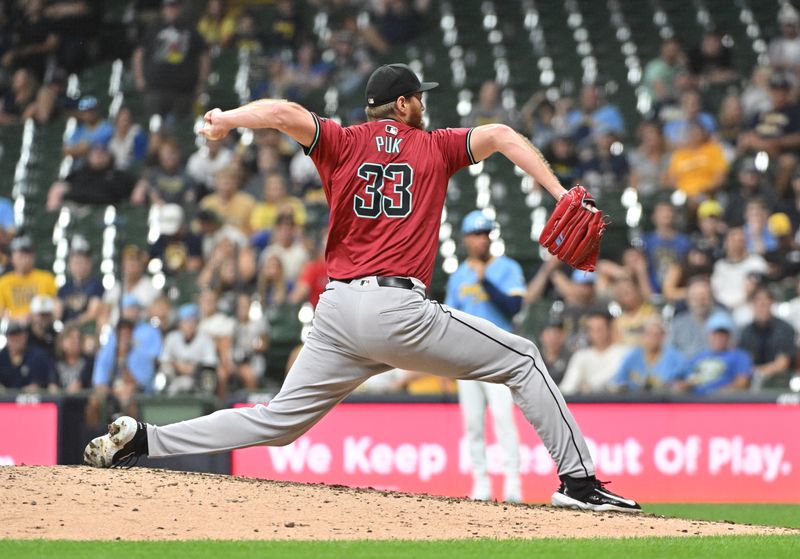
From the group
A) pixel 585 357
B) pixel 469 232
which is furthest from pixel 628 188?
pixel 469 232

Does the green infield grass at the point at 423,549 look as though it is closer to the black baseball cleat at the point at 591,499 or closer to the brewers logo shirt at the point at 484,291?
the black baseball cleat at the point at 591,499

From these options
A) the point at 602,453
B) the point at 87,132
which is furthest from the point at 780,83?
the point at 87,132

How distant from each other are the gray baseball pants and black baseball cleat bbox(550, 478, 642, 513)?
0.07 metres

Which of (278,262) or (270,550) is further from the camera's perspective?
(278,262)

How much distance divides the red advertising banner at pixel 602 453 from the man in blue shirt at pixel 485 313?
1573 millimetres

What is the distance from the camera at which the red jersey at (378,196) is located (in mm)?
6336

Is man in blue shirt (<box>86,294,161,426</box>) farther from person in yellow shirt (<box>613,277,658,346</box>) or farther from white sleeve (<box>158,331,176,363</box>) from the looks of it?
person in yellow shirt (<box>613,277,658,346</box>)

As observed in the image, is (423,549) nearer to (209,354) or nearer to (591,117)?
(209,354)

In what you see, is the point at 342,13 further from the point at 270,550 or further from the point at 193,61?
the point at 270,550

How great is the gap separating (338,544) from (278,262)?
8.31 metres

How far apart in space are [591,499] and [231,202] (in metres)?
9.27

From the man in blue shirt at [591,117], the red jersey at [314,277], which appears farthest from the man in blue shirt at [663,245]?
the red jersey at [314,277]

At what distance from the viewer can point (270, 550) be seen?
5730 mm

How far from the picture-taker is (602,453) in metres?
11.3
